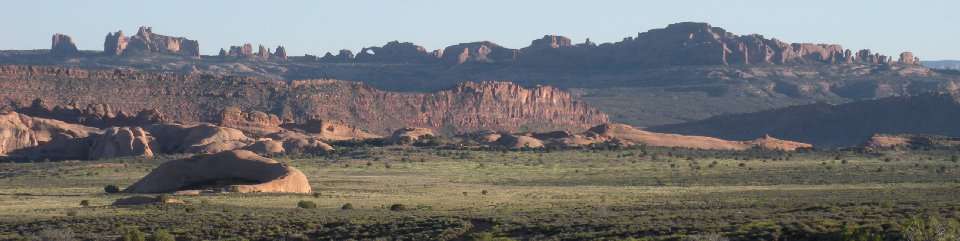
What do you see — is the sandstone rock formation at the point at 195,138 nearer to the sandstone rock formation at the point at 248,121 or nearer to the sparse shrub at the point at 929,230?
the sandstone rock formation at the point at 248,121

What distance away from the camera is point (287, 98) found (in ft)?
541

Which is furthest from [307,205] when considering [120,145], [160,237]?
[120,145]

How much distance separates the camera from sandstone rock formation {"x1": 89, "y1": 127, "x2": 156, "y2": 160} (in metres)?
107

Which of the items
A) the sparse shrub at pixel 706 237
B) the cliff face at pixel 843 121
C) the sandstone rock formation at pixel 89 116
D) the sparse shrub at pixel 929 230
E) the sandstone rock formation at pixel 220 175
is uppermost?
the sparse shrub at pixel 929 230

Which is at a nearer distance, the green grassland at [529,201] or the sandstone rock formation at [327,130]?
the green grassland at [529,201]

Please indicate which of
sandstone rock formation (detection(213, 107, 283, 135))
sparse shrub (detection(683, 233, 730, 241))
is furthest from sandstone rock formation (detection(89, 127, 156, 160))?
sparse shrub (detection(683, 233, 730, 241))

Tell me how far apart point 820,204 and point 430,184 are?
108 feet

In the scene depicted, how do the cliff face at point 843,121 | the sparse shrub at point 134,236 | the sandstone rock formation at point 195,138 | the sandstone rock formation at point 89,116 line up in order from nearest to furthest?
1. the sparse shrub at point 134,236
2. the sandstone rock formation at point 195,138
3. the sandstone rock formation at point 89,116
4. the cliff face at point 843,121

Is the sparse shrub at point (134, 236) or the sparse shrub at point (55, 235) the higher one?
the sparse shrub at point (134, 236)

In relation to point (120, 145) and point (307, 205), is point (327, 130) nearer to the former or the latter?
point (120, 145)

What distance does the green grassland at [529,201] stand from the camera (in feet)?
133

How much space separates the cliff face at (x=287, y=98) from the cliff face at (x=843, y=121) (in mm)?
21146

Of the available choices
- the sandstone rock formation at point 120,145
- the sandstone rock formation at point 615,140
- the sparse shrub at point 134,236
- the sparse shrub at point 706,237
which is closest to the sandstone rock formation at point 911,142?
the sandstone rock formation at point 615,140

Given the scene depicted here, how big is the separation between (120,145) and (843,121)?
97.6 meters
